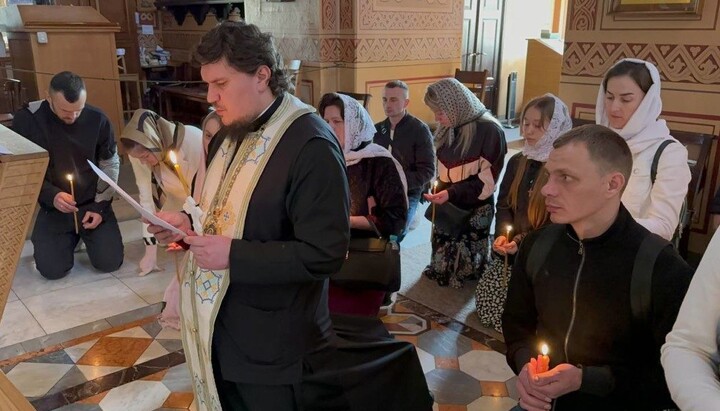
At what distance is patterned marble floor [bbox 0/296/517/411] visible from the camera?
2666mm

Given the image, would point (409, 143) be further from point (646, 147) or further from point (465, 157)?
point (646, 147)

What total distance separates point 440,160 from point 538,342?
2.09 meters

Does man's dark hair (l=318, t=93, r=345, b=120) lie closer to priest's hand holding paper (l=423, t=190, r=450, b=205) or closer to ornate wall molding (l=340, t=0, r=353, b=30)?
priest's hand holding paper (l=423, t=190, r=450, b=205)

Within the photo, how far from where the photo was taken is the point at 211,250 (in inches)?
62.4

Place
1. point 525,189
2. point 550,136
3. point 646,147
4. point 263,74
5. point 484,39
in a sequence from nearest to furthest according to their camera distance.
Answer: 1. point 263,74
2. point 646,147
3. point 550,136
4. point 525,189
5. point 484,39

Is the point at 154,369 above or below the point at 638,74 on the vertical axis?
below

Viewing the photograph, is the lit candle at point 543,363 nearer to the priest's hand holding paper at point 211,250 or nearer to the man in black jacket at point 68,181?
→ the priest's hand holding paper at point 211,250

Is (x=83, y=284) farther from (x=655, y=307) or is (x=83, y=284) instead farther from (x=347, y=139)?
(x=655, y=307)

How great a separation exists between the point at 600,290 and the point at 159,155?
8.97 feet

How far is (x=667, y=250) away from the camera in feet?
5.18

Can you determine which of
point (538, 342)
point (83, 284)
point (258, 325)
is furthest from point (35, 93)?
point (538, 342)

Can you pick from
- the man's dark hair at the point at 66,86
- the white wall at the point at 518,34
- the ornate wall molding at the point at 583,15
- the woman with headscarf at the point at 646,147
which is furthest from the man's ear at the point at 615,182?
the white wall at the point at 518,34

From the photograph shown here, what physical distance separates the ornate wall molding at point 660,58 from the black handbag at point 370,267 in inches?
88.6

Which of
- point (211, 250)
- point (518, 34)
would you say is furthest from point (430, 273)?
point (518, 34)
